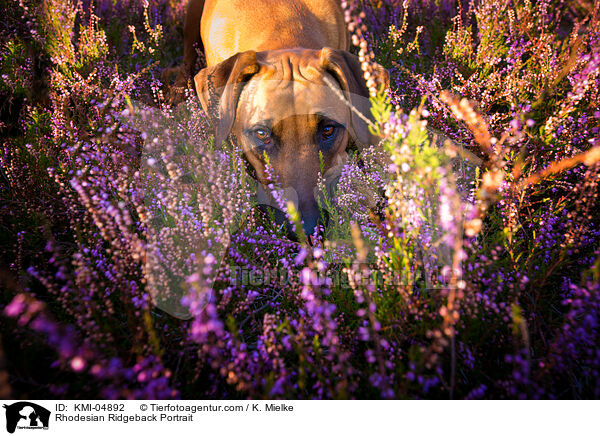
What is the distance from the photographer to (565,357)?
1313 mm

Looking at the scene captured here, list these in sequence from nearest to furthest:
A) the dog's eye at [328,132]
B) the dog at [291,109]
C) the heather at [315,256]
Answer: the heather at [315,256]
the dog at [291,109]
the dog's eye at [328,132]

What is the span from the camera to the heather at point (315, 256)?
121cm

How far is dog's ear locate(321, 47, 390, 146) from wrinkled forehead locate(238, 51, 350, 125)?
84mm

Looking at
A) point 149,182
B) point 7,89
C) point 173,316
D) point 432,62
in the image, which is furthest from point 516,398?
point 7,89

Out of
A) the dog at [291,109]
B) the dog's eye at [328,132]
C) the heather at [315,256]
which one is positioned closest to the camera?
the heather at [315,256]

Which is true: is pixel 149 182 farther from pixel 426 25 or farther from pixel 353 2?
pixel 426 25

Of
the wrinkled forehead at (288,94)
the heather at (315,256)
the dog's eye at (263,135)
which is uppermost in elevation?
the wrinkled forehead at (288,94)

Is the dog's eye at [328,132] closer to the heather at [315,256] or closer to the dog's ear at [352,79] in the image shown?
the dog's ear at [352,79]
